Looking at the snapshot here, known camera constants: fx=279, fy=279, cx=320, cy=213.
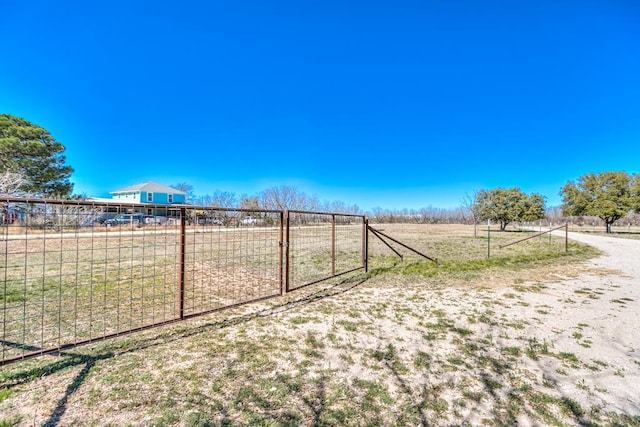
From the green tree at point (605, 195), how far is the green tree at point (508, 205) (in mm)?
2483

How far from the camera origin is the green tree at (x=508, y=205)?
2467 centimetres

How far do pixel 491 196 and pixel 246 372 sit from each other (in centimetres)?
2884

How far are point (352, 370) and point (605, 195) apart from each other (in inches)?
1164

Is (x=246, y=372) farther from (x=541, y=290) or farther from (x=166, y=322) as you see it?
(x=541, y=290)

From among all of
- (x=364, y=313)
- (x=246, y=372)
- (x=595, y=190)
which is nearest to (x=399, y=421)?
(x=246, y=372)

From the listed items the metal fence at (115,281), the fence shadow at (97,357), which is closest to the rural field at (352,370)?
the fence shadow at (97,357)

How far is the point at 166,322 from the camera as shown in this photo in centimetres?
340

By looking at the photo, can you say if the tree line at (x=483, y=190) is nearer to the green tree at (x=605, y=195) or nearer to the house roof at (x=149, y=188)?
the green tree at (x=605, y=195)

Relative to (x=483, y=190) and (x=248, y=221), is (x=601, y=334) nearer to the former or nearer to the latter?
(x=248, y=221)

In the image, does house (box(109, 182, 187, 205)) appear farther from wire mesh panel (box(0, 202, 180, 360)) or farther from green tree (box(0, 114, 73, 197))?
wire mesh panel (box(0, 202, 180, 360))

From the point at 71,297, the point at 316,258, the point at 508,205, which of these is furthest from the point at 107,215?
the point at 508,205

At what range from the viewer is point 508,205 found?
2539cm

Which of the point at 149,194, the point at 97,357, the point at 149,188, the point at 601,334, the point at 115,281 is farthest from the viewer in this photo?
the point at 149,188

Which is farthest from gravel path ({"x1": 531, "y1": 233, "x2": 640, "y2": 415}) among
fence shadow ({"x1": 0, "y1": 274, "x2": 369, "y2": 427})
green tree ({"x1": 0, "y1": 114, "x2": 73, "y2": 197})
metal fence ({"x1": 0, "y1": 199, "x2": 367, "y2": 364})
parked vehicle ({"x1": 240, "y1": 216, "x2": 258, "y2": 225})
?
green tree ({"x1": 0, "y1": 114, "x2": 73, "y2": 197})
